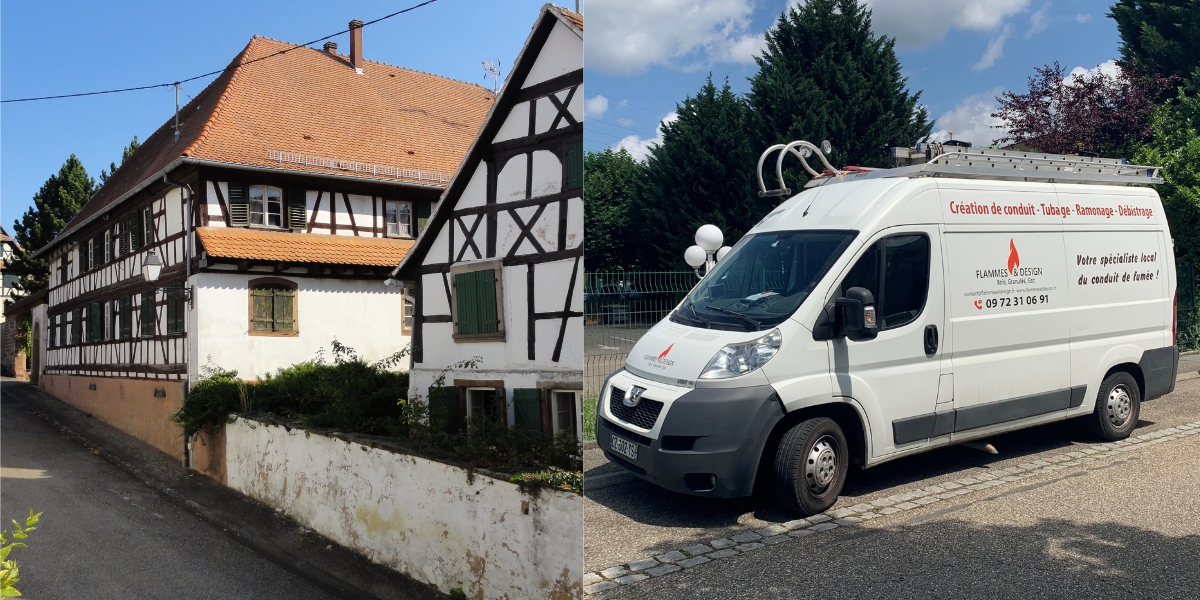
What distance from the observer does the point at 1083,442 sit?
11.1 ft

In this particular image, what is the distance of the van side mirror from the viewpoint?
108 inches

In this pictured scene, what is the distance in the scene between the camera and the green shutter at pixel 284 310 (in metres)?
1.83

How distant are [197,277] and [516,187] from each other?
2.62 feet

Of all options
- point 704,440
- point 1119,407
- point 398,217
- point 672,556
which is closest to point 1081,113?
point 1119,407

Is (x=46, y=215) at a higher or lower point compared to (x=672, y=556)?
higher

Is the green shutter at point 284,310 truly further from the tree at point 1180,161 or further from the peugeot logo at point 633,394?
the tree at point 1180,161

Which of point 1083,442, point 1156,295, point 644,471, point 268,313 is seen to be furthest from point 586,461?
point 1156,295

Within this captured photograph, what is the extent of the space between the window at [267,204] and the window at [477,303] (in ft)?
1.44

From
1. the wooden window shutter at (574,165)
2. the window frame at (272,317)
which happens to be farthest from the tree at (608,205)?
the window frame at (272,317)

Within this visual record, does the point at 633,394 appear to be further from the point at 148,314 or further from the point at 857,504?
the point at 148,314

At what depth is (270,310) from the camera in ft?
6.09

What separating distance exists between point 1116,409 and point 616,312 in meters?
2.57

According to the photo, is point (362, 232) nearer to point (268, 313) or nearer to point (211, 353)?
point (268, 313)

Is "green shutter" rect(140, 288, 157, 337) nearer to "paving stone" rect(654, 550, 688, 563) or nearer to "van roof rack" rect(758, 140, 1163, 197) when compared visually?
"paving stone" rect(654, 550, 688, 563)
